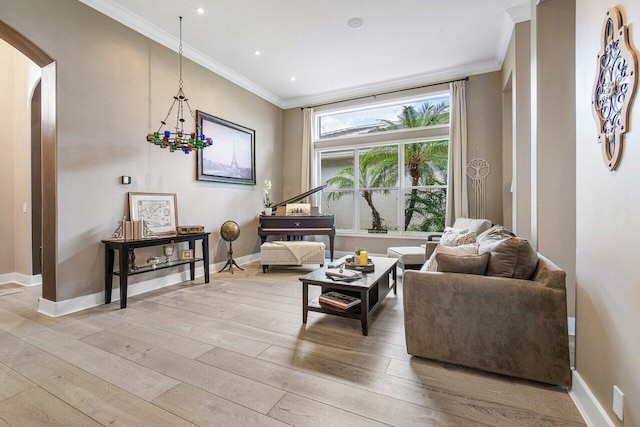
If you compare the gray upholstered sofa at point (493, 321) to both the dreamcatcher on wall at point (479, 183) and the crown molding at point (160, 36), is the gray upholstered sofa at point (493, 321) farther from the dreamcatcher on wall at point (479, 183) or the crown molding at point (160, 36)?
the crown molding at point (160, 36)

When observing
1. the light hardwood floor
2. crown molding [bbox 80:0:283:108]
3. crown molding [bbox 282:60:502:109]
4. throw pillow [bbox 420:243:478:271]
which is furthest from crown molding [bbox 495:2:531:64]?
crown molding [bbox 80:0:283:108]

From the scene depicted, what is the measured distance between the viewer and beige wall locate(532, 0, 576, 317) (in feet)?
8.36

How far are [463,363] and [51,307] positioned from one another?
→ 3803mm

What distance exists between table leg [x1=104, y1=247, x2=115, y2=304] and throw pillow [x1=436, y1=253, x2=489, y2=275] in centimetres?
340

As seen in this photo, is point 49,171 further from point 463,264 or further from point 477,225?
point 477,225

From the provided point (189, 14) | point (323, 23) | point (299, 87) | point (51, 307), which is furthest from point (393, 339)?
point (299, 87)

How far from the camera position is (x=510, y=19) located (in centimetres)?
348

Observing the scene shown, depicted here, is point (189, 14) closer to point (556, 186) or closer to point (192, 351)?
point (192, 351)

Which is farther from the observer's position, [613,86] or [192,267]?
[192,267]

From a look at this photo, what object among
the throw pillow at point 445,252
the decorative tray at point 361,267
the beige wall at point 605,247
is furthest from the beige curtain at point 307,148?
the beige wall at point 605,247

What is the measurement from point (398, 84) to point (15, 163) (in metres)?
6.18

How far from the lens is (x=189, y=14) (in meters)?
3.45

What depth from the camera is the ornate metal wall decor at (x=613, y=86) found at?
4.09 feet

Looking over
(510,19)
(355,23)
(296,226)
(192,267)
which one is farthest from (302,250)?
(510,19)
